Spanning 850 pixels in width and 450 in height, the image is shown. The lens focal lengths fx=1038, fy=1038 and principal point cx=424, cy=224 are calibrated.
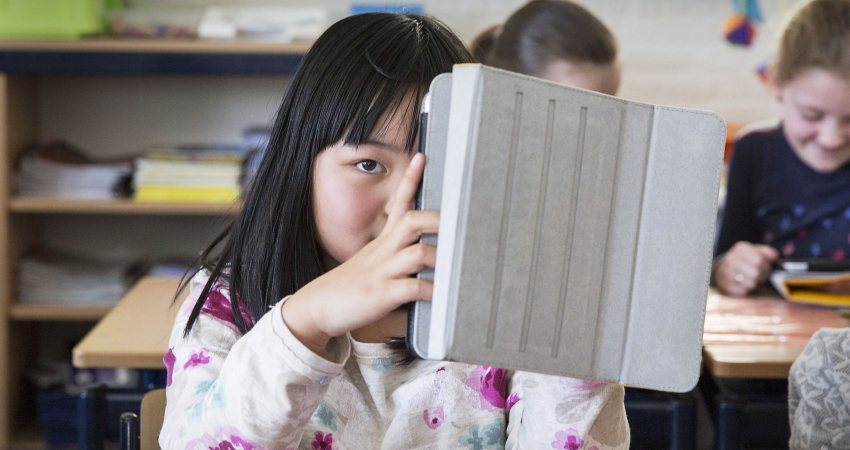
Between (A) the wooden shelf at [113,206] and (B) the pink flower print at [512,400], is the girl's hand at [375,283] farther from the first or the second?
(A) the wooden shelf at [113,206]

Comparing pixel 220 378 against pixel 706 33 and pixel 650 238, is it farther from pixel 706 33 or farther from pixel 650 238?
pixel 706 33

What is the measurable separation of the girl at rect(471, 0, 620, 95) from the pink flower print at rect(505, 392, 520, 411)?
103 centimetres

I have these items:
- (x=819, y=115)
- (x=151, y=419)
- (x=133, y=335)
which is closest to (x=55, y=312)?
(x=133, y=335)

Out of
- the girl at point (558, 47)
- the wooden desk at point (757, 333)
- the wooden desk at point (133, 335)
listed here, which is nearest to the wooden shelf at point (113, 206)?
the wooden desk at point (133, 335)

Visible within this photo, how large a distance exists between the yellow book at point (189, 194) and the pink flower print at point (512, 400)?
1871 mm

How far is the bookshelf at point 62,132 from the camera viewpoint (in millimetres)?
2773

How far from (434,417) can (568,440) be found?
0.18 m

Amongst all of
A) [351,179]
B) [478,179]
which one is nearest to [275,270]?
[351,179]

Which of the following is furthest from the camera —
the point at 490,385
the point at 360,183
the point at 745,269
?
the point at 745,269

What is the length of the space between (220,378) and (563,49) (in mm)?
1344

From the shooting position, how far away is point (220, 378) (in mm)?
896

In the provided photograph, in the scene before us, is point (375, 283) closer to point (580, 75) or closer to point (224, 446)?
point (224, 446)

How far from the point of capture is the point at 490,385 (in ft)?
3.67

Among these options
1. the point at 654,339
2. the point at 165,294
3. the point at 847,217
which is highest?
the point at 654,339
